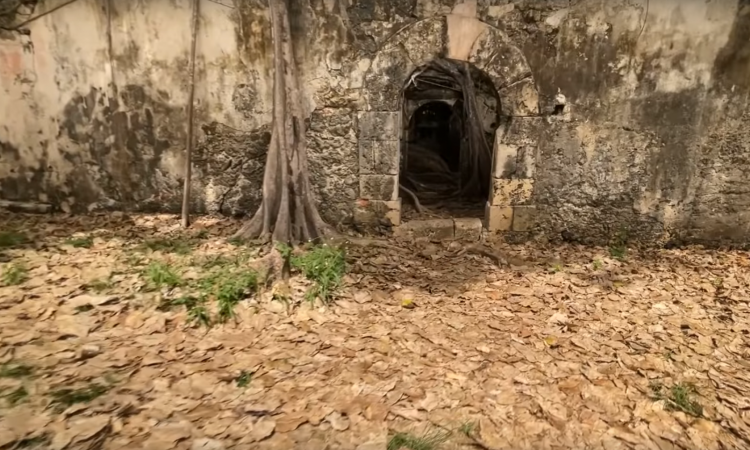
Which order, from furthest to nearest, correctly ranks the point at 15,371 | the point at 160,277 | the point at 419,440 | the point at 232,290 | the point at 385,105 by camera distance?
the point at 385,105, the point at 160,277, the point at 232,290, the point at 15,371, the point at 419,440

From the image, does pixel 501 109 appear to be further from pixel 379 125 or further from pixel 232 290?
pixel 232 290

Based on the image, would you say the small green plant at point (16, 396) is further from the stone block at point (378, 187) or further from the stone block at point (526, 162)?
the stone block at point (526, 162)

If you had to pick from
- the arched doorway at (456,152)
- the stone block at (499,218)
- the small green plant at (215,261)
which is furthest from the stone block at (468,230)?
the small green plant at (215,261)

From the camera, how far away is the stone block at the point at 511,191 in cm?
441

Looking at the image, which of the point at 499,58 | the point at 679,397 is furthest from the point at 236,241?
the point at 679,397

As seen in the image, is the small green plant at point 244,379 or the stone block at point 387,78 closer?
the small green plant at point 244,379

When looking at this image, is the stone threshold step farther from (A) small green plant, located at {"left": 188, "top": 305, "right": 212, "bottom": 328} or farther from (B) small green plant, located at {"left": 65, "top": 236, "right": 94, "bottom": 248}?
(B) small green plant, located at {"left": 65, "top": 236, "right": 94, "bottom": 248}

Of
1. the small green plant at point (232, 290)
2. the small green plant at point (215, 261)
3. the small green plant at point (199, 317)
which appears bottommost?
the small green plant at point (199, 317)

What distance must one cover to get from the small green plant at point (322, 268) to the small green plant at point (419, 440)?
55.1 inches

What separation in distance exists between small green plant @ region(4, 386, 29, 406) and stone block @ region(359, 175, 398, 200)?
302cm

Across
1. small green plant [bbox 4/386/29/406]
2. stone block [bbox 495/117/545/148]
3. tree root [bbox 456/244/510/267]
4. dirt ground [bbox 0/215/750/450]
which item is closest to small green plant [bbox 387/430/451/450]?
dirt ground [bbox 0/215/750/450]

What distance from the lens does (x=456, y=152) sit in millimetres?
8844

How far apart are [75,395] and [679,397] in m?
3.37

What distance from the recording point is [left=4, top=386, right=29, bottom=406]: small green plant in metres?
2.26
